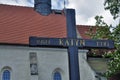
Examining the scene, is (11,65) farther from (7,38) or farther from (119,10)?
(119,10)

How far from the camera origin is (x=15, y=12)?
3105 cm

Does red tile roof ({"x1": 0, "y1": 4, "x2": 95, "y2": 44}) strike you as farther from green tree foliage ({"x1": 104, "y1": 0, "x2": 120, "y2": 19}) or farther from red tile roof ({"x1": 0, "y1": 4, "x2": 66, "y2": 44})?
green tree foliage ({"x1": 104, "y1": 0, "x2": 120, "y2": 19})

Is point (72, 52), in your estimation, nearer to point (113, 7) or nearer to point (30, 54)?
point (113, 7)

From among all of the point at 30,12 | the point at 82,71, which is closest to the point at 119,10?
the point at 82,71

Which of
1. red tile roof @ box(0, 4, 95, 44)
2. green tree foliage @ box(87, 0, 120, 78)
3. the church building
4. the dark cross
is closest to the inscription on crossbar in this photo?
the dark cross

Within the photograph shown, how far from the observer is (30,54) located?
86.9 feet

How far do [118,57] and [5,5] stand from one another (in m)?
16.9

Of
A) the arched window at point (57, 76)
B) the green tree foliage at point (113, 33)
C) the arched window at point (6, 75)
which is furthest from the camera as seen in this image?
the arched window at point (57, 76)

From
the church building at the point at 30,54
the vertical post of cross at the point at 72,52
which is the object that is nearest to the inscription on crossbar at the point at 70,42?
the vertical post of cross at the point at 72,52

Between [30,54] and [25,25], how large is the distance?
14.1 ft

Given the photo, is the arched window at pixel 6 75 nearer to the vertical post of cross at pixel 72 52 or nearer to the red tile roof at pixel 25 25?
the red tile roof at pixel 25 25

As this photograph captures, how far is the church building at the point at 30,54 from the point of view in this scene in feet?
87.5

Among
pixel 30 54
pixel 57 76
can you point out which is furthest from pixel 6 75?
pixel 57 76

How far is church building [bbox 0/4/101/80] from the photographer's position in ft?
87.5
